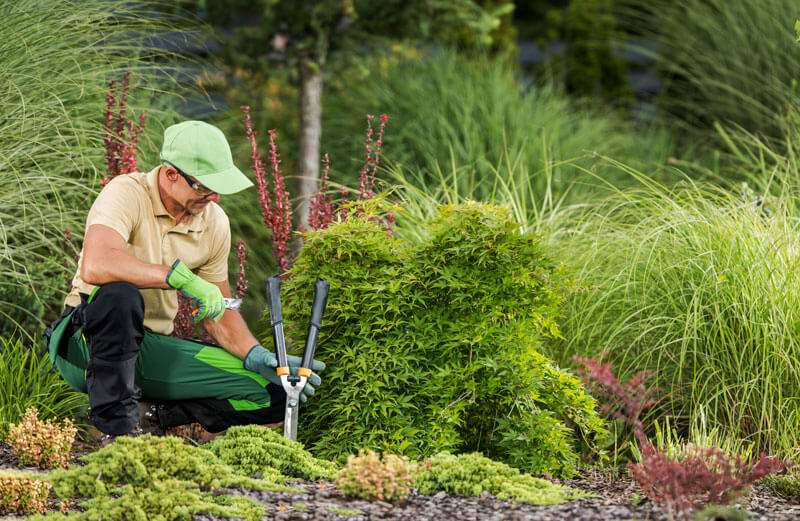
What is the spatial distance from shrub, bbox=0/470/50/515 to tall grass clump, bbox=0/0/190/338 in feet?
4.40

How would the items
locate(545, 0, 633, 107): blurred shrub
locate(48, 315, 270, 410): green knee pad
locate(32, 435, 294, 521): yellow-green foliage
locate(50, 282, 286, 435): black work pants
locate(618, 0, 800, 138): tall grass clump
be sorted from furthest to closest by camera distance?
1. locate(545, 0, 633, 107): blurred shrub
2. locate(618, 0, 800, 138): tall grass clump
3. locate(48, 315, 270, 410): green knee pad
4. locate(50, 282, 286, 435): black work pants
5. locate(32, 435, 294, 521): yellow-green foliage

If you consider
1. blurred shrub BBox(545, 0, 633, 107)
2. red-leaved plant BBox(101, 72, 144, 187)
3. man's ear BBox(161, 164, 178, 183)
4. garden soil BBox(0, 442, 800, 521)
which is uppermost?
blurred shrub BBox(545, 0, 633, 107)

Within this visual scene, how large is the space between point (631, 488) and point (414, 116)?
14.6 ft

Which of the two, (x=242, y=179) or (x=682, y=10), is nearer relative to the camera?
(x=242, y=179)

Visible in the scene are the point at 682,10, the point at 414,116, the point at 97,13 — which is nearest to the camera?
the point at 97,13

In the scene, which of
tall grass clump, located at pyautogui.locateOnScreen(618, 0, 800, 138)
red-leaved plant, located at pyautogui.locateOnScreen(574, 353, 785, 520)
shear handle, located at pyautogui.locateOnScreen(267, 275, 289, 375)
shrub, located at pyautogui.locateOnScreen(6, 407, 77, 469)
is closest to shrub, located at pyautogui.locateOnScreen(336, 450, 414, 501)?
shear handle, located at pyautogui.locateOnScreen(267, 275, 289, 375)

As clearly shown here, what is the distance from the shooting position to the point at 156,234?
10.3 feet

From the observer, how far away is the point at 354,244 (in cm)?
311

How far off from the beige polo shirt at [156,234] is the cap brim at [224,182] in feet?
0.86

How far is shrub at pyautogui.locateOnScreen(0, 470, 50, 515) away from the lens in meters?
2.38

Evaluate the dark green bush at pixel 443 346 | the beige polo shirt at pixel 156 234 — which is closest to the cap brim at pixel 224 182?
the beige polo shirt at pixel 156 234

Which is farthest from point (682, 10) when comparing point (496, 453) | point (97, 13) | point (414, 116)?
point (496, 453)

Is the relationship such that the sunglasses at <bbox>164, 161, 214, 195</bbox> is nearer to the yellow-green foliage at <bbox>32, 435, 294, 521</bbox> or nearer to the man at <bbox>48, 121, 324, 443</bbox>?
the man at <bbox>48, 121, 324, 443</bbox>

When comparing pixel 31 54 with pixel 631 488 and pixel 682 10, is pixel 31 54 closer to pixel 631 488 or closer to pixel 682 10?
pixel 631 488
